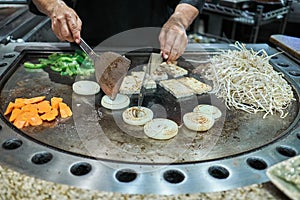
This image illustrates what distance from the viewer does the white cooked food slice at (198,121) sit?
4.31 feet

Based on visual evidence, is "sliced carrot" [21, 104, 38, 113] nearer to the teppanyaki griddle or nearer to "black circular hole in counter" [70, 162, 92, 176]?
the teppanyaki griddle

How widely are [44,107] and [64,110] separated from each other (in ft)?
0.29

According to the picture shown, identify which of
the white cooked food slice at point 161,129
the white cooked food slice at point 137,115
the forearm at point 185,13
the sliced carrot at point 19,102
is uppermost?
the forearm at point 185,13

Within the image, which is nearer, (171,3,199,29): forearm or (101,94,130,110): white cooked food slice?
Answer: (101,94,130,110): white cooked food slice

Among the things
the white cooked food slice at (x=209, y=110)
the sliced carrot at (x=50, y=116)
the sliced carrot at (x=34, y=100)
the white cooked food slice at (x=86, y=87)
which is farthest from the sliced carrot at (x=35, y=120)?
the white cooked food slice at (x=209, y=110)

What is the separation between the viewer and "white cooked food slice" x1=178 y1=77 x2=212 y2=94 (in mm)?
1649

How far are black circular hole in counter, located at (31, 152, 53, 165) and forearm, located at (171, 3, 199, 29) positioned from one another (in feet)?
3.51

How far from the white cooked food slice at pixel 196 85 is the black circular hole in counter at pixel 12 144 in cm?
85

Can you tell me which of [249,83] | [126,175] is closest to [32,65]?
[126,175]

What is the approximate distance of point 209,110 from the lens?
1.46 m

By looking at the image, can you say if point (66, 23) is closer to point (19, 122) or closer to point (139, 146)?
point (19, 122)

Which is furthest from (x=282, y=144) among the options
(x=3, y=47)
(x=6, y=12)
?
(x=6, y=12)

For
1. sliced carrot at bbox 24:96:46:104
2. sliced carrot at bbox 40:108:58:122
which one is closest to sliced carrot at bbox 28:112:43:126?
sliced carrot at bbox 40:108:58:122

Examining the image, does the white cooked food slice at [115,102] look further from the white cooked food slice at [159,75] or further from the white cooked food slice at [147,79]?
the white cooked food slice at [159,75]
